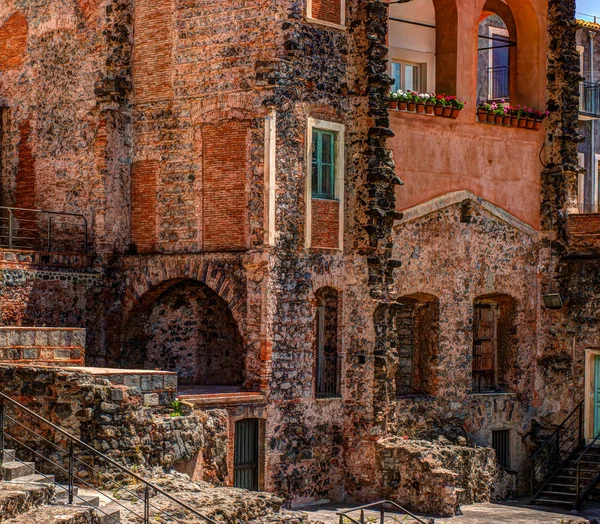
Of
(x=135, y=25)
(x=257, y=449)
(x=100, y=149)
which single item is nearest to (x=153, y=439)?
(x=257, y=449)

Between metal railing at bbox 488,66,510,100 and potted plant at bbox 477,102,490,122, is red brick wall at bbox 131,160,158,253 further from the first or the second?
metal railing at bbox 488,66,510,100

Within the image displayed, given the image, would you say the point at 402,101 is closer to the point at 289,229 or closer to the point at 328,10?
the point at 328,10

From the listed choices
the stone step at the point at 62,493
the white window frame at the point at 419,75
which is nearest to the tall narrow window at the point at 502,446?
the white window frame at the point at 419,75

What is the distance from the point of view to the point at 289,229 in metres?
27.0

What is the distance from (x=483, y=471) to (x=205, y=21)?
1113 cm

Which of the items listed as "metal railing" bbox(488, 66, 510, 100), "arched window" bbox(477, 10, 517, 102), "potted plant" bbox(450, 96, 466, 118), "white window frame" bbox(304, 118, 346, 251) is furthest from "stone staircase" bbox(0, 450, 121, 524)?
"metal railing" bbox(488, 66, 510, 100)

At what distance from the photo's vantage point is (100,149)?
28734 millimetres

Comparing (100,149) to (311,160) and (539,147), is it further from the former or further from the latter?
(539,147)

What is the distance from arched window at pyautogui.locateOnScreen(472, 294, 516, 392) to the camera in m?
32.0

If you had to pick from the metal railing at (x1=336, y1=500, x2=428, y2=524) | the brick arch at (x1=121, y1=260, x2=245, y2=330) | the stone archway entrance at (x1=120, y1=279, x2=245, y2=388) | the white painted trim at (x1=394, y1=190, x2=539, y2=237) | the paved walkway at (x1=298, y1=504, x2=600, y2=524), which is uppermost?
the white painted trim at (x1=394, y1=190, x2=539, y2=237)

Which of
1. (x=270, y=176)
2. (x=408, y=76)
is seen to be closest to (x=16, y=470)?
(x=270, y=176)

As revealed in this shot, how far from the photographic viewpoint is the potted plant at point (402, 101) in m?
29.7

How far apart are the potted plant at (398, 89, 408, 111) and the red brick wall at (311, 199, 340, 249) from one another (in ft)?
10.5

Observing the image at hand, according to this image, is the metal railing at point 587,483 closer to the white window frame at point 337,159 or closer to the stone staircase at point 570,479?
the stone staircase at point 570,479
